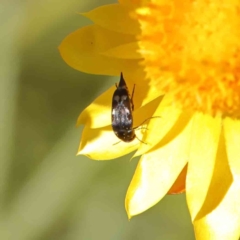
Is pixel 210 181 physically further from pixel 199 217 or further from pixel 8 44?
pixel 8 44

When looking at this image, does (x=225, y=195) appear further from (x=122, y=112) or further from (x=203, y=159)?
(x=122, y=112)

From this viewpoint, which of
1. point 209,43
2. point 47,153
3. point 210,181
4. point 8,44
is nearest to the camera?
point 209,43

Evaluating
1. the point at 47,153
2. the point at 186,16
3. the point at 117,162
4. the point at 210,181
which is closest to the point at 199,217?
the point at 210,181

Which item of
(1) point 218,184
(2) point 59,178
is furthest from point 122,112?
(2) point 59,178

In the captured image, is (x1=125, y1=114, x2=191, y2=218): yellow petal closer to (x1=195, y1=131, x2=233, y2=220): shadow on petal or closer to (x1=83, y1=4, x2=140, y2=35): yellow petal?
(x1=195, y1=131, x2=233, y2=220): shadow on petal

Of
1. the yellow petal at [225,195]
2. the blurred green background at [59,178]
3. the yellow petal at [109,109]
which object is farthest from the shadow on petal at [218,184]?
the blurred green background at [59,178]

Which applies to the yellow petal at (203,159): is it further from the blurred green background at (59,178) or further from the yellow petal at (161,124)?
the blurred green background at (59,178)
